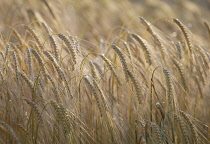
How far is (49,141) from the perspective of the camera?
199cm

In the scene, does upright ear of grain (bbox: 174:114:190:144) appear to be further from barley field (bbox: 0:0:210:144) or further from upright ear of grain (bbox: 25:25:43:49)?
upright ear of grain (bbox: 25:25:43:49)

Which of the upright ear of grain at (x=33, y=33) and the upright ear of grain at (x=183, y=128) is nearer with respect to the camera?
the upright ear of grain at (x=183, y=128)

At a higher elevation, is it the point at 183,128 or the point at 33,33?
the point at 33,33

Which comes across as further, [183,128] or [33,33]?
[33,33]

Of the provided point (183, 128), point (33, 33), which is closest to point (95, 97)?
point (183, 128)

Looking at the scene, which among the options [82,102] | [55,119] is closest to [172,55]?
[82,102]

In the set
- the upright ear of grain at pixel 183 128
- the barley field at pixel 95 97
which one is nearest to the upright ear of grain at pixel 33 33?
the barley field at pixel 95 97

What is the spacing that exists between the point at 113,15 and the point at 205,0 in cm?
514

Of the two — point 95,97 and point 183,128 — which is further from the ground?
point 95,97

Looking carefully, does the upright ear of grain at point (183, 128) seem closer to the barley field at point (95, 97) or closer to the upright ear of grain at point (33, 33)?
the barley field at point (95, 97)

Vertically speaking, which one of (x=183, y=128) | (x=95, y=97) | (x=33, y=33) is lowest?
(x=183, y=128)

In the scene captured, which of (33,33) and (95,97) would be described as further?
(33,33)

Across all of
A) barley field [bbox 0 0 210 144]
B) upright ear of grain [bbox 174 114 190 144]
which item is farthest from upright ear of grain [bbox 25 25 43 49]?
upright ear of grain [bbox 174 114 190 144]

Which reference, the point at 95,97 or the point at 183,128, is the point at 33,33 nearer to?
the point at 95,97
